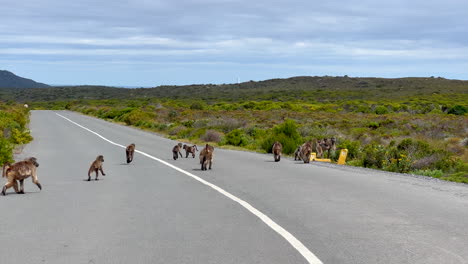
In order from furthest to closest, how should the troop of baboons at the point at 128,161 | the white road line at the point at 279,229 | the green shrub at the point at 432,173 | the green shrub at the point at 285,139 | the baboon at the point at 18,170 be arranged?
the green shrub at the point at 285,139, the green shrub at the point at 432,173, the troop of baboons at the point at 128,161, the baboon at the point at 18,170, the white road line at the point at 279,229

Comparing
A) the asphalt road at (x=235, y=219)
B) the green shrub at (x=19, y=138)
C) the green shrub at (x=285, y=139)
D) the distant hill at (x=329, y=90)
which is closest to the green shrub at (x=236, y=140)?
the green shrub at (x=285, y=139)

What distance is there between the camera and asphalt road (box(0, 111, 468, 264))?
248 inches

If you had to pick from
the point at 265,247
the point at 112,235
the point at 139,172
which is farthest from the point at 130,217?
the point at 139,172

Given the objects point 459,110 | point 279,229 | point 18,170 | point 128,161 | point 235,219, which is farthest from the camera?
point 459,110

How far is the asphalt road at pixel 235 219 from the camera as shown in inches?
248

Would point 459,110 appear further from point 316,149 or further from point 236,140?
point 316,149

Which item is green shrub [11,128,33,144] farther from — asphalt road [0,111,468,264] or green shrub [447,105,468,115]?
green shrub [447,105,468,115]

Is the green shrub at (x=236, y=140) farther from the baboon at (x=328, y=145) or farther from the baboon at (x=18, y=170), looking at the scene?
the baboon at (x=18, y=170)

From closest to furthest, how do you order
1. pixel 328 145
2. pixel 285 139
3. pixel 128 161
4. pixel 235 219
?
pixel 235 219, pixel 128 161, pixel 328 145, pixel 285 139

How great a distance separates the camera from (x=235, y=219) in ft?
27.6

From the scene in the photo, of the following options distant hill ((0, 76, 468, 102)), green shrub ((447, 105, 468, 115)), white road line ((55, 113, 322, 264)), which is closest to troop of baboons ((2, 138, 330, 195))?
white road line ((55, 113, 322, 264))

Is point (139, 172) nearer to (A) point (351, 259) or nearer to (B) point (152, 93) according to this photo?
(A) point (351, 259)

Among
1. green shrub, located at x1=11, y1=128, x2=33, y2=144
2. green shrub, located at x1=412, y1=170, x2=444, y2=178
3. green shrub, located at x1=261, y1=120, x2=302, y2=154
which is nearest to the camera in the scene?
green shrub, located at x1=412, y1=170, x2=444, y2=178

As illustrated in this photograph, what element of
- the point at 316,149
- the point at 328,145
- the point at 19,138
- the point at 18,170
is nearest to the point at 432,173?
the point at 316,149
